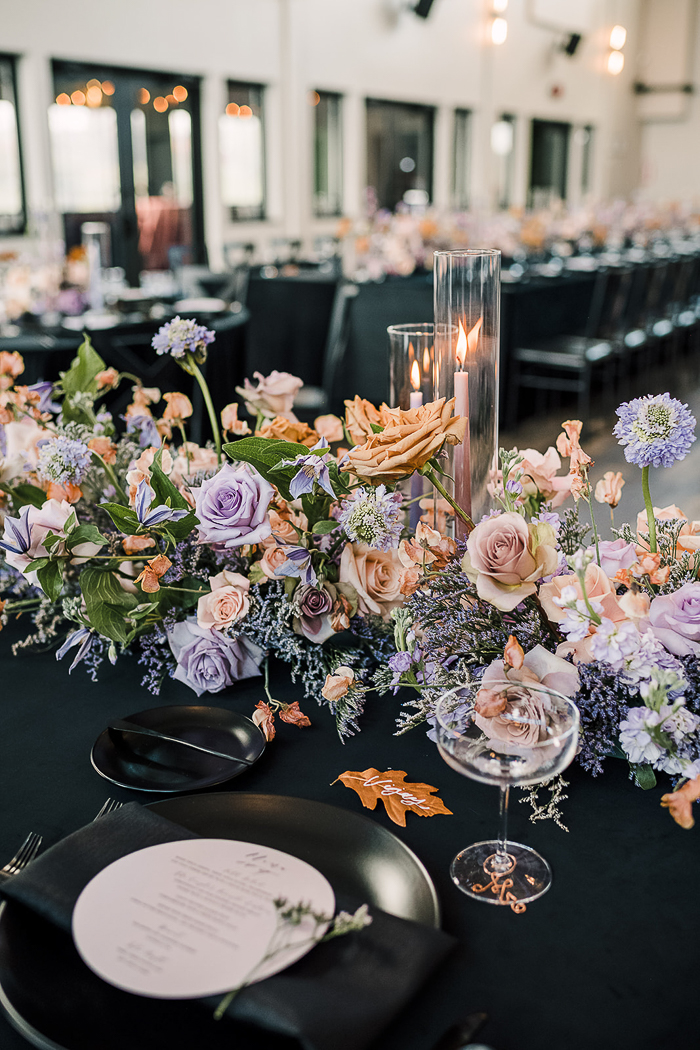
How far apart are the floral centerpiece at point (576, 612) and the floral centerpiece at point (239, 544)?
0.06 meters

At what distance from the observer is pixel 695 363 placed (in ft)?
25.9

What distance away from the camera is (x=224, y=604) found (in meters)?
1.01

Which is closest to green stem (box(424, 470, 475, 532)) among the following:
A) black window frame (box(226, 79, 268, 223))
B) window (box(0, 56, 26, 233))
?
window (box(0, 56, 26, 233))

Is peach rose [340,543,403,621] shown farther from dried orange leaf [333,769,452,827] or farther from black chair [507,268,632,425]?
black chair [507,268,632,425]

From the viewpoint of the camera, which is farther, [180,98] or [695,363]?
[180,98]

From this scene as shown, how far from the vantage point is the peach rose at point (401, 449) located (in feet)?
2.74

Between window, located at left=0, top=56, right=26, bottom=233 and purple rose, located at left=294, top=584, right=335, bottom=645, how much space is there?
23.5ft

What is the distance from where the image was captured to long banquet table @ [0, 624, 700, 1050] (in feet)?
2.03

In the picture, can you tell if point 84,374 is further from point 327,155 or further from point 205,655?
point 327,155

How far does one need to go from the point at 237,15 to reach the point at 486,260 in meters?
8.96

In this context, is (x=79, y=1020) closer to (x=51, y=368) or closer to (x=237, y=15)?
(x=51, y=368)

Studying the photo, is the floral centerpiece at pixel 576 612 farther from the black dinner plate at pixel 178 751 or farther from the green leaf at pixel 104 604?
the green leaf at pixel 104 604

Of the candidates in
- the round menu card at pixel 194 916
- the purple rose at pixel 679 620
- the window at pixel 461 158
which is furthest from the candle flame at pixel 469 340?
the window at pixel 461 158

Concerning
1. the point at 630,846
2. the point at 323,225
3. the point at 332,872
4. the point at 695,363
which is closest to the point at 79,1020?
the point at 332,872
